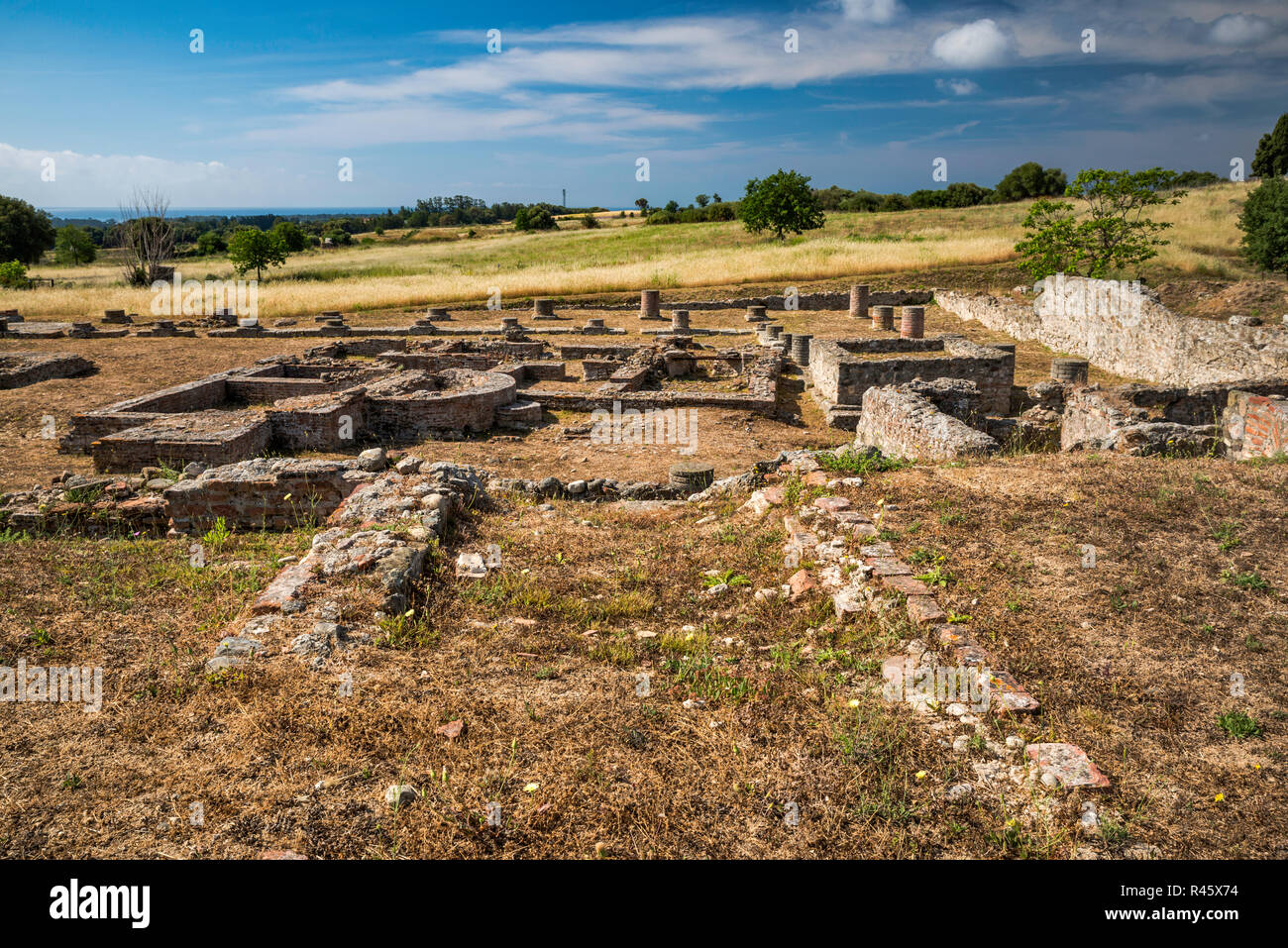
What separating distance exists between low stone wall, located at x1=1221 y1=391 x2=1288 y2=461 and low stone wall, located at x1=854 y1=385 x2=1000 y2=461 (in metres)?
3.47

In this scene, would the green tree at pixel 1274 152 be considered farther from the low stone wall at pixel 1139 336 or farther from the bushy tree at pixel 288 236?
the bushy tree at pixel 288 236

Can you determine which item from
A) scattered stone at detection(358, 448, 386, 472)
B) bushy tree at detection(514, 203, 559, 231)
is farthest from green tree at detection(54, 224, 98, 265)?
scattered stone at detection(358, 448, 386, 472)

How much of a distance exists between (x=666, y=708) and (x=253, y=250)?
46.9 m

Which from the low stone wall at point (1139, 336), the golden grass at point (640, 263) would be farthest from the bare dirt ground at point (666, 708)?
the golden grass at point (640, 263)

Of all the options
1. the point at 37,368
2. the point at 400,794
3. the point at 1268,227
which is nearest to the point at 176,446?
the point at 400,794

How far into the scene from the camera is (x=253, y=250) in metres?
43.2

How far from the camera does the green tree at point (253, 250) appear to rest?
4297 centimetres

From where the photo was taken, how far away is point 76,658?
473 centimetres

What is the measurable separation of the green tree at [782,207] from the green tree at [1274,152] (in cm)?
3421
